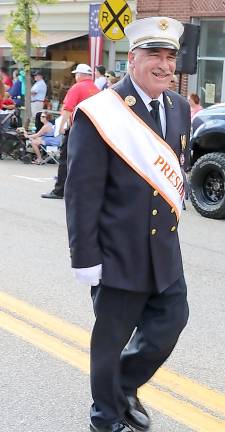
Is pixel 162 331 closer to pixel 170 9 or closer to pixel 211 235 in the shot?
pixel 211 235

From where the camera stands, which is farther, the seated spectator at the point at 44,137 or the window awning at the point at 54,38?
the window awning at the point at 54,38

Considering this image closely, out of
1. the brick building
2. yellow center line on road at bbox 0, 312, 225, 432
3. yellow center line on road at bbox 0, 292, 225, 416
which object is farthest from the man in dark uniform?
the brick building

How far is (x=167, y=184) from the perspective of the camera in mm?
3045

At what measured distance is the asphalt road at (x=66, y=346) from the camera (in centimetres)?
352

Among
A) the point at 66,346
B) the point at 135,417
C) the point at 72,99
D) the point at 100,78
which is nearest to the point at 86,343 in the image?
the point at 66,346

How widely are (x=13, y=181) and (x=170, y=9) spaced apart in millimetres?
9186

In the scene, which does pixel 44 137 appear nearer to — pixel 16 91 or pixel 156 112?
pixel 16 91

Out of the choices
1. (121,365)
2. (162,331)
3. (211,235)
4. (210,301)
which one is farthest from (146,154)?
(211,235)

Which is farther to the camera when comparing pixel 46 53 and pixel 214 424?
pixel 46 53

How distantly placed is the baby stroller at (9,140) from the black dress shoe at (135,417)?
11.1 metres

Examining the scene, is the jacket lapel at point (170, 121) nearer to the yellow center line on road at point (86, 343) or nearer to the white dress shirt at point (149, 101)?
the white dress shirt at point (149, 101)

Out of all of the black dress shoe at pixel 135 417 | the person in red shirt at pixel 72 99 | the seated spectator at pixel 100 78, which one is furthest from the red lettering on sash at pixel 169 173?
the seated spectator at pixel 100 78

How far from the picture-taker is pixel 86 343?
443 cm

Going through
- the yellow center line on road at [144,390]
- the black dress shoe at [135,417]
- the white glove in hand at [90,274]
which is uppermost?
the white glove in hand at [90,274]
